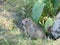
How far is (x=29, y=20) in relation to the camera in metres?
7.13

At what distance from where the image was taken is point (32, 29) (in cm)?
700

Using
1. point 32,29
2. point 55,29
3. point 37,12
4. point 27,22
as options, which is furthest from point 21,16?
point 55,29

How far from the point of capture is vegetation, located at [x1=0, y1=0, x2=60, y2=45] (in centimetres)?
650

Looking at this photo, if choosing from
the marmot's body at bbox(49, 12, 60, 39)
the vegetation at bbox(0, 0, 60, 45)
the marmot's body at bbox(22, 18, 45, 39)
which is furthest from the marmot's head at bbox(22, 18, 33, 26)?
the marmot's body at bbox(49, 12, 60, 39)

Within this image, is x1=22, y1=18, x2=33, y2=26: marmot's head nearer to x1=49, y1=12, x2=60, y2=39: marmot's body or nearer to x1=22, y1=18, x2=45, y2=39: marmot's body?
x1=22, y1=18, x2=45, y2=39: marmot's body

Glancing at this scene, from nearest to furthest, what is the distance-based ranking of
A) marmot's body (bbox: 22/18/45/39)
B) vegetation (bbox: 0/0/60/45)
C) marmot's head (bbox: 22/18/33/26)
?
vegetation (bbox: 0/0/60/45) → marmot's body (bbox: 22/18/45/39) → marmot's head (bbox: 22/18/33/26)

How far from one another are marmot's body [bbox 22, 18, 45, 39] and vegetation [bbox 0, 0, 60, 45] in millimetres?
165

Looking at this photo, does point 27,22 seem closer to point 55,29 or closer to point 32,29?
point 32,29

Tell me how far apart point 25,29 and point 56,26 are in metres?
0.86

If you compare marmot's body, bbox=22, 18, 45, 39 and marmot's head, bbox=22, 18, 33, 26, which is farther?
marmot's head, bbox=22, 18, 33, 26

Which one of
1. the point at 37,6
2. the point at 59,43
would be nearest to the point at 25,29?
the point at 37,6

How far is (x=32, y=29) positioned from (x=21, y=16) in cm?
94

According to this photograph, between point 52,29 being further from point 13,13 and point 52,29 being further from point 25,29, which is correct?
point 13,13

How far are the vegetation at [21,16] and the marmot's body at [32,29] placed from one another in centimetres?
16
